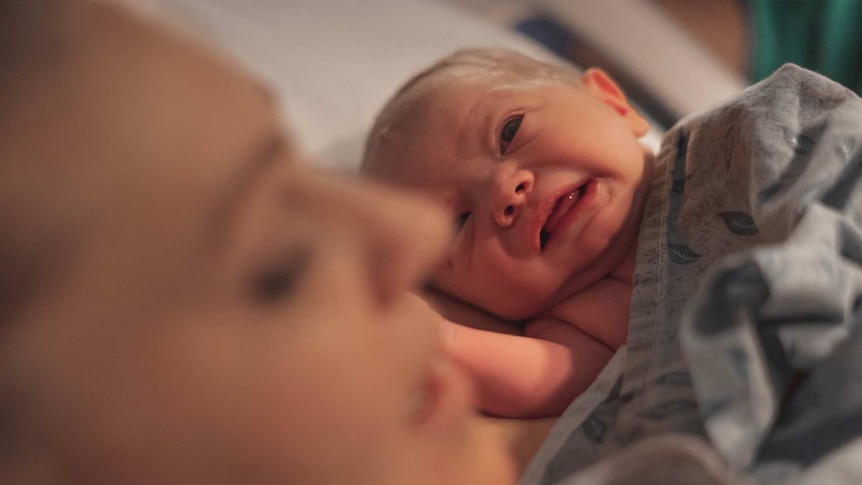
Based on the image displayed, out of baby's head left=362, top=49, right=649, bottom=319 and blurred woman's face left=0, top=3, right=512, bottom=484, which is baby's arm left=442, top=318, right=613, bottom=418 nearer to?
baby's head left=362, top=49, right=649, bottom=319

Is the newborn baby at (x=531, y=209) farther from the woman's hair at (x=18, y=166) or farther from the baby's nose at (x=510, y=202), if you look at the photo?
the woman's hair at (x=18, y=166)

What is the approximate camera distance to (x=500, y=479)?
0.34 m

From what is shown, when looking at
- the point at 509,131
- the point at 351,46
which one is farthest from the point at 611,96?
the point at 351,46

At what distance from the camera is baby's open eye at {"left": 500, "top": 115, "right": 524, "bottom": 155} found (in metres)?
0.55

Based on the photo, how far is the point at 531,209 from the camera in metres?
0.52

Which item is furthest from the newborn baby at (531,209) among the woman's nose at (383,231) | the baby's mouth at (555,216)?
the woman's nose at (383,231)

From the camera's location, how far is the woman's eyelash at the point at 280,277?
19 centimetres

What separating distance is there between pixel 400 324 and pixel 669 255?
36 cm

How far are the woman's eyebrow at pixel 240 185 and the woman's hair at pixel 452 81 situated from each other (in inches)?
10.4

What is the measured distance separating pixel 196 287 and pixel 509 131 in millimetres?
403

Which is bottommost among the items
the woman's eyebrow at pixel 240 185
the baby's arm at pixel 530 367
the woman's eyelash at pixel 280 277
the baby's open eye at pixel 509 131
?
the baby's arm at pixel 530 367

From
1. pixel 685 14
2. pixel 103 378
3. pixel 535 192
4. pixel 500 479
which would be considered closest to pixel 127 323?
pixel 103 378

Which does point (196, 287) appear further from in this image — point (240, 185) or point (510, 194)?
point (510, 194)

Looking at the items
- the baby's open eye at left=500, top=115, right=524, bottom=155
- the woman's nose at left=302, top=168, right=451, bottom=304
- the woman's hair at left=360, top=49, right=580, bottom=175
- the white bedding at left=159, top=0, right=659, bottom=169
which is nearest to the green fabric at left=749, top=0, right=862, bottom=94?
the white bedding at left=159, top=0, right=659, bottom=169
